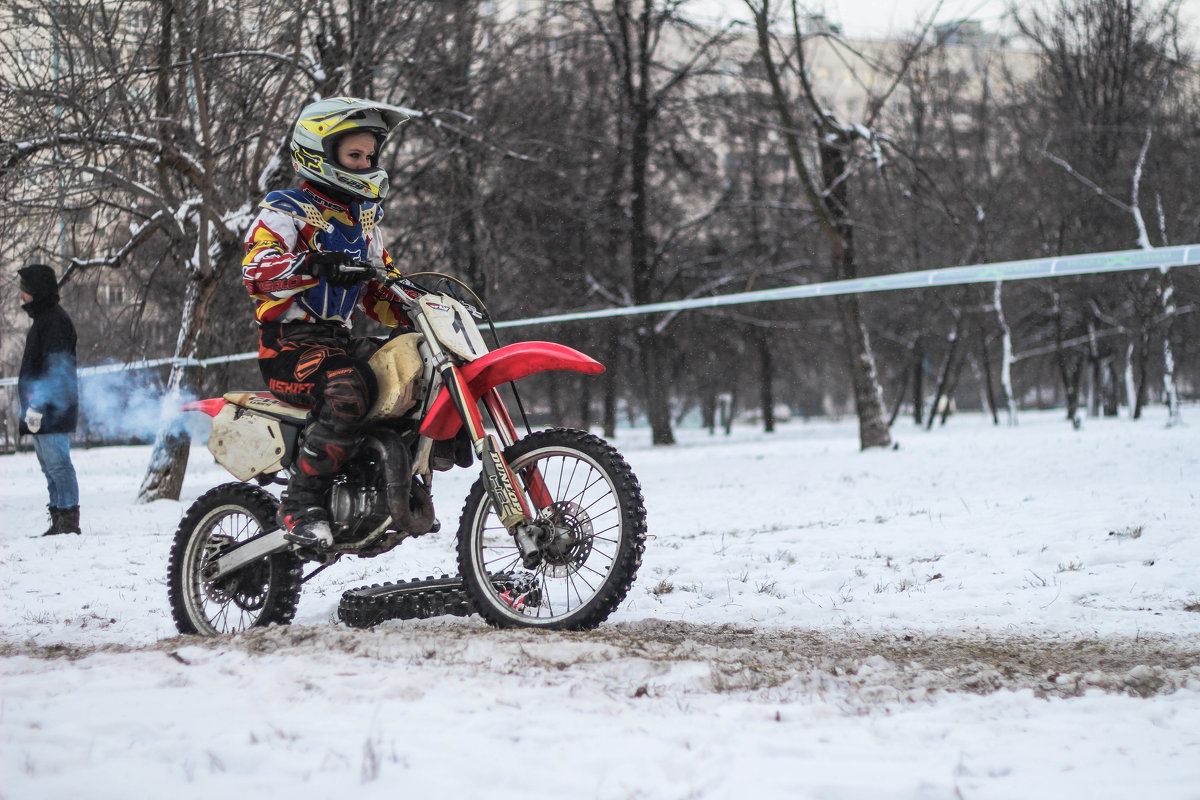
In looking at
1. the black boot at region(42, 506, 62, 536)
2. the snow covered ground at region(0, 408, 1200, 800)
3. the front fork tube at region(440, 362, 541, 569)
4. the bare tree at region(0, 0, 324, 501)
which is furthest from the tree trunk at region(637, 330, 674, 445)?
the front fork tube at region(440, 362, 541, 569)

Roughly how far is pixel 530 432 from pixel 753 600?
177 centimetres

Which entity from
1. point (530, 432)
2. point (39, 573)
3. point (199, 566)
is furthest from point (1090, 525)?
point (39, 573)

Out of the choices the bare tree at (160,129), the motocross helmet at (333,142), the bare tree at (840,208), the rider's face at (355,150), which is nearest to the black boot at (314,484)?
the motocross helmet at (333,142)

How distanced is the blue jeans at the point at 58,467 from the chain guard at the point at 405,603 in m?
5.06

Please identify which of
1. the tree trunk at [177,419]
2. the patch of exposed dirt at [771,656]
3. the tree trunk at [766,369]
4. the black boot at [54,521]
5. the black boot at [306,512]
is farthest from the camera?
the tree trunk at [766,369]

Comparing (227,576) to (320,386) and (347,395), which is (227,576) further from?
(347,395)

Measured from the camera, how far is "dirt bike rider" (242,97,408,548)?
13.1ft

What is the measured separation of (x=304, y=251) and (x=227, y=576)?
5.19 ft

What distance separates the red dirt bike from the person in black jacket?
4.34m

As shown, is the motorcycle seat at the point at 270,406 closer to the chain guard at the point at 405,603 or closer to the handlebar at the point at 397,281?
the handlebar at the point at 397,281

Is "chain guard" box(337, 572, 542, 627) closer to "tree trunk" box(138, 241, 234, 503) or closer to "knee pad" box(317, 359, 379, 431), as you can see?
"knee pad" box(317, 359, 379, 431)

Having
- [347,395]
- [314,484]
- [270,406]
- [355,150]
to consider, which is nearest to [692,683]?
[347,395]

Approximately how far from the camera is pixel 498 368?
3.93 metres

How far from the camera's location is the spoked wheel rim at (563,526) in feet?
12.4
